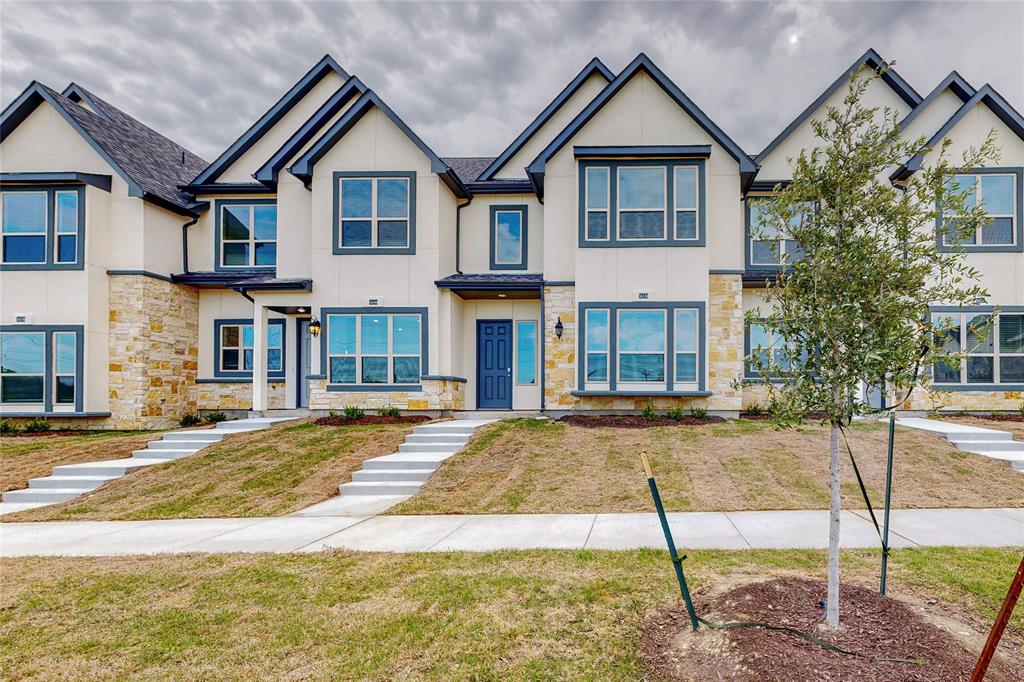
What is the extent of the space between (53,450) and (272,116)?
10442 mm

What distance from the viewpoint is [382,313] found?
46.5 feet

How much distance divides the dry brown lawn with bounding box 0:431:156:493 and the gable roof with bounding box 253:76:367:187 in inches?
285

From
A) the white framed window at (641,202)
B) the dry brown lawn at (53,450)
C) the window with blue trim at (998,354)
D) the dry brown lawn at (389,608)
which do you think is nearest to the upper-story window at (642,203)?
the white framed window at (641,202)

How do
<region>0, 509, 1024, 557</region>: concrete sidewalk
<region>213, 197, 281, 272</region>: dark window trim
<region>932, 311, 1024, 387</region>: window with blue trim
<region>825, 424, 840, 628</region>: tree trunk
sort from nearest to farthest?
<region>825, 424, 840, 628</region>: tree trunk < <region>0, 509, 1024, 557</region>: concrete sidewalk < <region>932, 311, 1024, 387</region>: window with blue trim < <region>213, 197, 281, 272</region>: dark window trim

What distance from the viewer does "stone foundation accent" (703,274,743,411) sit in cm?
1344

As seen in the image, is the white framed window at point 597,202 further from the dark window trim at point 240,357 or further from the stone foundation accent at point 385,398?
the dark window trim at point 240,357

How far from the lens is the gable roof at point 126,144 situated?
14219 millimetres

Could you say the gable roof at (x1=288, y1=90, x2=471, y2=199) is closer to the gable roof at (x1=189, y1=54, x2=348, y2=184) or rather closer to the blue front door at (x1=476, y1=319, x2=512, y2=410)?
the gable roof at (x1=189, y1=54, x2=348, y2=184)

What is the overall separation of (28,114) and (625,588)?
1852cm

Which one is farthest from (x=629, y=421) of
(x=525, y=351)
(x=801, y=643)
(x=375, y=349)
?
(x=801, y=643)

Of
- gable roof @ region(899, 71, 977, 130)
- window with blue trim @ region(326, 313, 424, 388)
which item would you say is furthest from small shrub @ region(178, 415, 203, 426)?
gable roof @ region(899, 71, 977, 130)

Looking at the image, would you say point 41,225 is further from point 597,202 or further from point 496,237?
point 597,202

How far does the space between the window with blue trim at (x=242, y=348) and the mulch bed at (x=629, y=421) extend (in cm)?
830

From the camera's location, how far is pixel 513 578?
4875 mm
